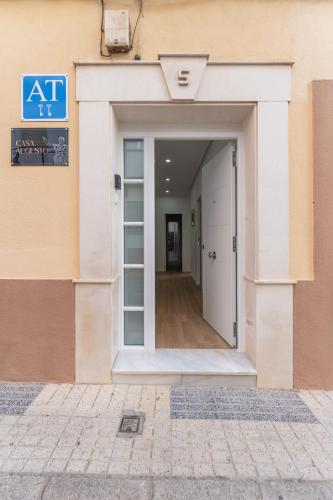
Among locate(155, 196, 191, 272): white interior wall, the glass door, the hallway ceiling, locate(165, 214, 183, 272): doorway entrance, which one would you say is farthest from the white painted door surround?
locate(165, 214, 183, 272): doorway entrance

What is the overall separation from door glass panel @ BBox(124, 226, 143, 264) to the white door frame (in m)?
→ 0.05

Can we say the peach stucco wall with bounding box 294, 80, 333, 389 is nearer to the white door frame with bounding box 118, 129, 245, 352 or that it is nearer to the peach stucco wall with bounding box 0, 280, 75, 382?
the white door frame with bounding box 118, 129, 245, 352

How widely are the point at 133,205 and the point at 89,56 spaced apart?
1.27 metres

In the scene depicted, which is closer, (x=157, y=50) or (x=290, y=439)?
(x=290, y=439)

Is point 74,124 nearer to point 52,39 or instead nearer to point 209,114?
point 52,39

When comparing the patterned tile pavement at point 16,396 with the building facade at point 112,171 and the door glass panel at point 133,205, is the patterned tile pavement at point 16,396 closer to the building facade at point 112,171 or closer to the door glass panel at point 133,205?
the building facade at point 112,171

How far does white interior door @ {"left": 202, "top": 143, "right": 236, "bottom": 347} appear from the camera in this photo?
110 inches

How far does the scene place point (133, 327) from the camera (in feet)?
9.11

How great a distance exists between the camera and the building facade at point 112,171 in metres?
2.33

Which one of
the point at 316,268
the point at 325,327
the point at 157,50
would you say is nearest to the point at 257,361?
the point at 325,327

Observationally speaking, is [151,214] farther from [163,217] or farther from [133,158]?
[163,217]

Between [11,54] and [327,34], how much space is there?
2604mm

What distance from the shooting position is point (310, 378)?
2.32m

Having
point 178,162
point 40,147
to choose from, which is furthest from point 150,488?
point 178,162
